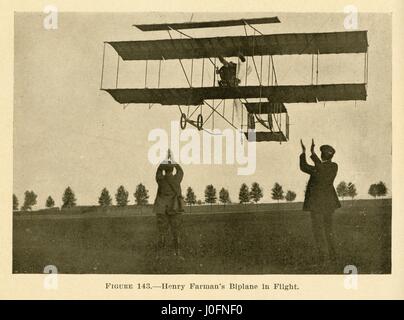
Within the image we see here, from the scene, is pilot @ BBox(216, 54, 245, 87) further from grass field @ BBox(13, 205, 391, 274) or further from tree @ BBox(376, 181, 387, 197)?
tree @ BBox(376, 181, 387, 197)

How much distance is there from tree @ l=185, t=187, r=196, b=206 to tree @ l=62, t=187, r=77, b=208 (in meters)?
1.24

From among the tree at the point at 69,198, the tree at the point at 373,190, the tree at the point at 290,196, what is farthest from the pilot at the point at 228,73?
the tree at the point at 69,198

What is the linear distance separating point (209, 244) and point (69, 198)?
163 centimetres

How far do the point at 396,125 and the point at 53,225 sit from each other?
388 cm

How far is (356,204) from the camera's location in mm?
7863

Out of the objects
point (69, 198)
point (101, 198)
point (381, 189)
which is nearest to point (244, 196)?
point (381, 189)

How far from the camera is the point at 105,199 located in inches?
317

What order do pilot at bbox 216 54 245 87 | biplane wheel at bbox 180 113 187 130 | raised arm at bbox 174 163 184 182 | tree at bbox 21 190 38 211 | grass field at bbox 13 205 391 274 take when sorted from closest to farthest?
grass field at bbox 13 205 391 274
tree at bbox 21 190 38 211
raised arm at bbox 174 163 184 182
biplane wheel at bbox 180 113 187 130
pilot at bbox 216 54 245 87

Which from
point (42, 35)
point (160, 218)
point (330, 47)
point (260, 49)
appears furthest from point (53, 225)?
point (330, 47)

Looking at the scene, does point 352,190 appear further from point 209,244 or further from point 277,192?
point 209,244

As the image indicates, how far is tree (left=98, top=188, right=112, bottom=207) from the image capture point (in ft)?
26.3

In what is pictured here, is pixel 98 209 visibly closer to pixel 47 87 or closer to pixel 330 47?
pixel 47 87

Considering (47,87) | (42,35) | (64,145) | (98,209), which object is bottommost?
(98,209)

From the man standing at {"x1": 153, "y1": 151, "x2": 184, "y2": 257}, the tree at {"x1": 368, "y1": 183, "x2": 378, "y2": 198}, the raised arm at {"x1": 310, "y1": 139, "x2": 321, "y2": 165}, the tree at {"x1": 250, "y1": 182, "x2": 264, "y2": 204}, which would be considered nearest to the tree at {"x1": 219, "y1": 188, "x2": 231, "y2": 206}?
the tree at {"x1": 250, "y1": 182, "x2": 264, "y2": 204}
